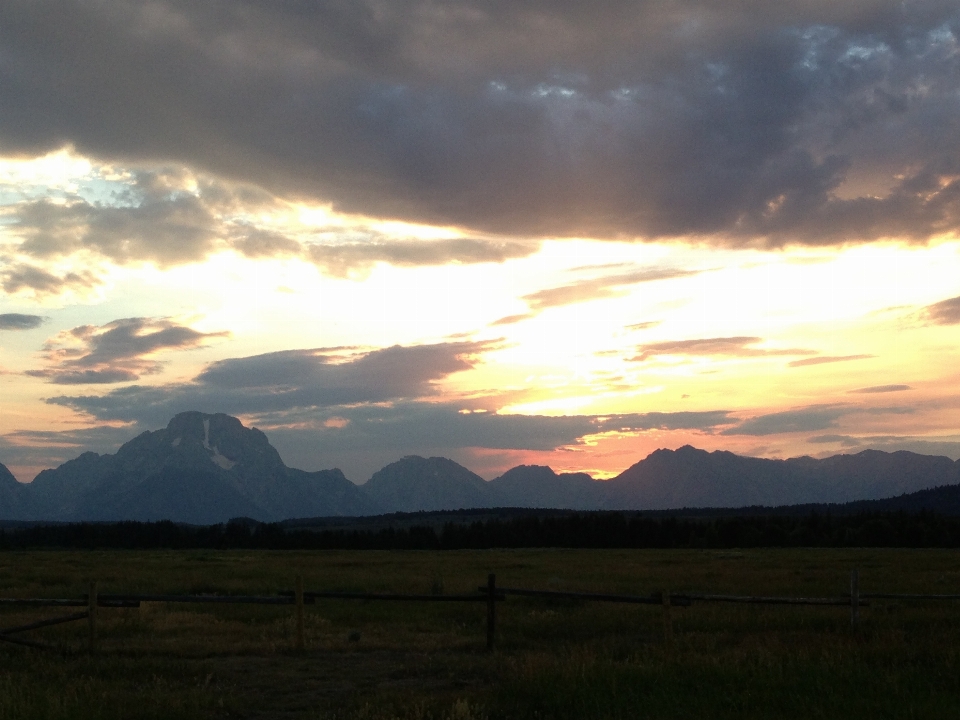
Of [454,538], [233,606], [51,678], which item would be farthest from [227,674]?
[454,538]

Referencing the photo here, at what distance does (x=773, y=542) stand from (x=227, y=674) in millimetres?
98603

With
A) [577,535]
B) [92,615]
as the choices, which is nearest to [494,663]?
[92,615]

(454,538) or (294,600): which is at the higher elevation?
(294,600)

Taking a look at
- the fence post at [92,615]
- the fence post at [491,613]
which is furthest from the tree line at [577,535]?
the fence post at [92,615]

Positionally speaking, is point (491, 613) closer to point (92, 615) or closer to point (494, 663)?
point (494, 663)

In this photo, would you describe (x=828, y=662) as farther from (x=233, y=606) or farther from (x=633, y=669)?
(x=233, y=606)

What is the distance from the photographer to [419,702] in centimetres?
1219

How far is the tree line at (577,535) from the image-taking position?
97688 millimetres

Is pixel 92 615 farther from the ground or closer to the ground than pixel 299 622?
farther from the ground

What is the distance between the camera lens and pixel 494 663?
15992mm

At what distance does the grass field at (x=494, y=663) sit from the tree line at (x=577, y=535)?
79.4 meters

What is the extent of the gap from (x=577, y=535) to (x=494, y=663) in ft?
359

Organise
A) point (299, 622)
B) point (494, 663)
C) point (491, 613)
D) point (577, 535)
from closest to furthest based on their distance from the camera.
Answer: point (494, 663)
point (299, 622)
point (491, 613)
point (577, 535)

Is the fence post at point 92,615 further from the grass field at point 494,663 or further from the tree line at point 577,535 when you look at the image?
the tree line at point 577,535
